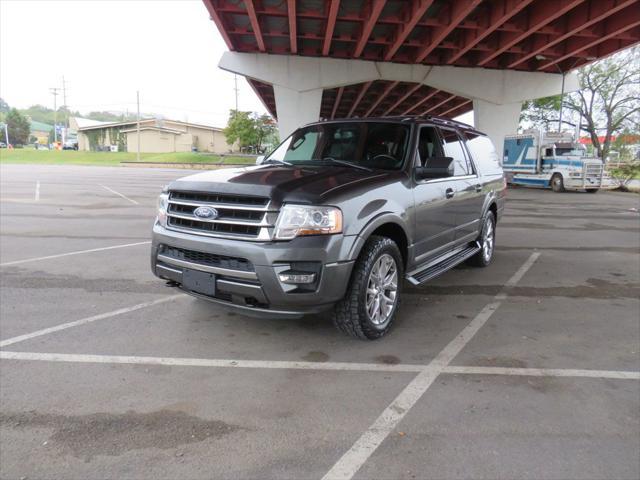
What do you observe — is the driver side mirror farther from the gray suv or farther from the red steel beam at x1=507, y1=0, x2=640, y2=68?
the red steel beam at x1=507, y1=0, x2=640, y2=68

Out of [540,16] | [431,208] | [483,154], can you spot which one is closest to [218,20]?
[540,16]

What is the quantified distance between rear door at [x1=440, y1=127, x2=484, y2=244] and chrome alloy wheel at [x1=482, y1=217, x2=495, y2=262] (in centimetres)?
61

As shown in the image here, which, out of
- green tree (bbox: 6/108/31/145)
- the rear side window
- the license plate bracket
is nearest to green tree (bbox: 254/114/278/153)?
the rear side window

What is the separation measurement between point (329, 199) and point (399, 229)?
101 centimetres

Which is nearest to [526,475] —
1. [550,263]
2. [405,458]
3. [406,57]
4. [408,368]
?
[405,458]

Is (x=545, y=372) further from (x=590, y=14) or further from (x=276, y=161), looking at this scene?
(x=590, y=14)

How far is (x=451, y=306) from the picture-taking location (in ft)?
17.1

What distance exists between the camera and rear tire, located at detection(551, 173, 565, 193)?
2481 centimetres

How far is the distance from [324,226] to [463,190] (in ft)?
8.84

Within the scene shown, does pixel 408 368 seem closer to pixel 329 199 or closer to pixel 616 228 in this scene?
pixel 329 199

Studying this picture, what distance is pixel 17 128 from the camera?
10600 centimetres

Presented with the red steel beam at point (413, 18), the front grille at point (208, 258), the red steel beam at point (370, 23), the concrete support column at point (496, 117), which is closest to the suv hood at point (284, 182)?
the front grille at point (208, 258)

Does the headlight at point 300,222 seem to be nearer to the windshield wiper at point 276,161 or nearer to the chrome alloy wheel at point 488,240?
the windshield wiper at point 276,161

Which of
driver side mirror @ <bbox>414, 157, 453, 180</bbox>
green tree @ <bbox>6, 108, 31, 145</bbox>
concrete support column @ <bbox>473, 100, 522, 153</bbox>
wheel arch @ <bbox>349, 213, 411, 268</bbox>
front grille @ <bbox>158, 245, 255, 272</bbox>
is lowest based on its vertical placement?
front grille @ <bbox>158, 245, 255, 272</bbox>
